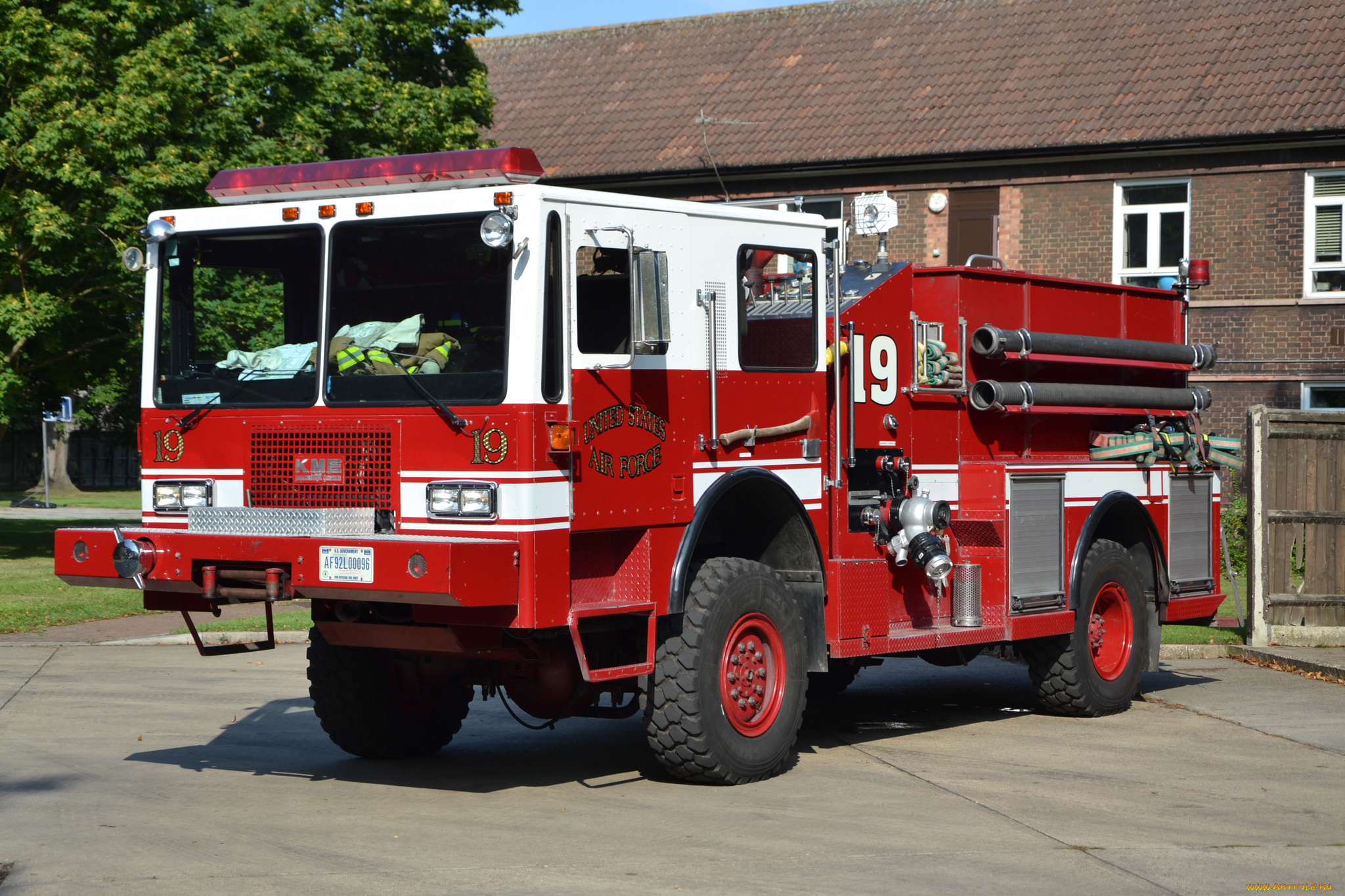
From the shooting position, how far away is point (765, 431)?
8.79 metres

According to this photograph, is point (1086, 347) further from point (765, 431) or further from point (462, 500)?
point (462, 500)

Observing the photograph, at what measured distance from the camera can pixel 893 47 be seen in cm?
3028

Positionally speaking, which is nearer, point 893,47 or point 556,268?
point 556,268

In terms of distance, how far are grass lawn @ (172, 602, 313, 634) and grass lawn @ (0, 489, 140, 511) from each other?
72.1 feet

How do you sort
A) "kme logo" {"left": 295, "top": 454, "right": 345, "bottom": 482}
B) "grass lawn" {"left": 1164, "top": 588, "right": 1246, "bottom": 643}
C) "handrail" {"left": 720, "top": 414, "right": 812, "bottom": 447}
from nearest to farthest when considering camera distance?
"kme logo" {"left": 295, "top": 454, "right": 345, "bottom": 482}
"handrail" {"left": 720, "top": 414, "right": 812, "bottom": 447}
"grass lawn" {"left": 1164, "top": 588, "right": 1246, "bottom": 643}

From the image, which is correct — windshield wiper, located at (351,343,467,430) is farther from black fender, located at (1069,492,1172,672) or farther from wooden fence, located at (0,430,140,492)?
wooden fence, located at (0,430,140,492)

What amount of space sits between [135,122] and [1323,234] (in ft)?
57.7

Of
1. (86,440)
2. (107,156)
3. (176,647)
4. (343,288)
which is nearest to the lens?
(343,288)

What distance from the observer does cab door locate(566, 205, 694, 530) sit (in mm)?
7680

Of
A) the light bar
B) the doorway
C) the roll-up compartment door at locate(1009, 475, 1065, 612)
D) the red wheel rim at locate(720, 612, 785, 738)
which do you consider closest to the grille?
the light bar

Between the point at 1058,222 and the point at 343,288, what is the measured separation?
20740 millimetres

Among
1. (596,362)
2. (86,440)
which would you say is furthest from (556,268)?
(86,440)

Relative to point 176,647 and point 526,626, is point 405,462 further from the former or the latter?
point 176,647

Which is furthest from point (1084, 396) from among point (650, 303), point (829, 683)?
point (650, 303)
